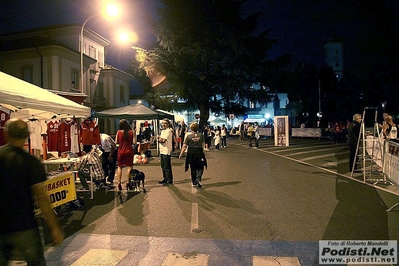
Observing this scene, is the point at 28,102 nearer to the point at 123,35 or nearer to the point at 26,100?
the point at 26,100

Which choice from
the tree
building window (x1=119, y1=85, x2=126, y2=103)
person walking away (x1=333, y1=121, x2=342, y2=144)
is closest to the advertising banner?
person walking away (x1=333, y1=121, x2=342, y2=144)

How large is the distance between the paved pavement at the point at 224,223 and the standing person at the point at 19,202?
158 centimetres

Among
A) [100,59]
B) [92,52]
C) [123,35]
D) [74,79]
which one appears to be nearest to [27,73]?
[74,79]

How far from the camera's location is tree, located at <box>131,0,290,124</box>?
28.0m

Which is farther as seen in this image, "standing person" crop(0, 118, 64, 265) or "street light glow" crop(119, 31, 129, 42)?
"street light glow" crop(119, 31, 129, 42)

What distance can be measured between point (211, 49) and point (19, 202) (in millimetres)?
25924

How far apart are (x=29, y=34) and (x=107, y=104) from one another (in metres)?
10.6

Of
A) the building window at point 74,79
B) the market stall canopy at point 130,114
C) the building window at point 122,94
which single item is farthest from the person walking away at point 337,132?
the building window at point 122,94

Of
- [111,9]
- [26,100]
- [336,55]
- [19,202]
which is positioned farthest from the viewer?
[336,55]

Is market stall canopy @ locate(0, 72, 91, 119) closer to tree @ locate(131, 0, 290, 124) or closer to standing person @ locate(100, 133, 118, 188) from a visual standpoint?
standing person @ locate(100, 133, 118, 188)

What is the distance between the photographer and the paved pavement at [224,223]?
4.43 meters

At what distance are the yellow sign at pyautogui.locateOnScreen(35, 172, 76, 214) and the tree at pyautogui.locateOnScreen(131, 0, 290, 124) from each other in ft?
73.7

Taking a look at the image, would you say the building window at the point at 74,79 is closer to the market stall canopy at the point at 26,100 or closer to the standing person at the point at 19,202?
the market stall canopy at the point at 26,100

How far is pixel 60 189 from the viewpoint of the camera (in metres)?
6.07
